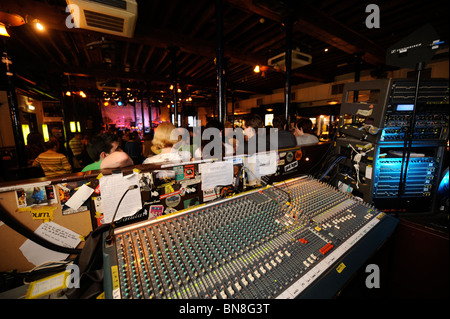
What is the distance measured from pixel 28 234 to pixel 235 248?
1146 millimetres

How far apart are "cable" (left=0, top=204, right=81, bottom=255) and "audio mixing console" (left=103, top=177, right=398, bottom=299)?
0.43m

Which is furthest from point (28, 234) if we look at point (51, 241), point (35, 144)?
point (35, 144)

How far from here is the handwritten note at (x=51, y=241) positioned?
1047 mm

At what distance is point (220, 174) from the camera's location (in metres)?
→ 1.51

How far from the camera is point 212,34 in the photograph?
498cm

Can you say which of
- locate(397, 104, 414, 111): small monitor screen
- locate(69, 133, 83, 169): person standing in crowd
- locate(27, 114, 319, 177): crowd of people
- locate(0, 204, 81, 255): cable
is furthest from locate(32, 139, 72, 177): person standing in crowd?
locate(397, 104, 414, 111): small monitor screen

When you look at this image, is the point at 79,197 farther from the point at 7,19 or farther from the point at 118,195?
the point at 7,19

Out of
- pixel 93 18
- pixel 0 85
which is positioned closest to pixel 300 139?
pixel 93 18

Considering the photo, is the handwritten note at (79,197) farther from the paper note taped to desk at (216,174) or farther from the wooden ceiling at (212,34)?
the wooden ceiling at (212,34)

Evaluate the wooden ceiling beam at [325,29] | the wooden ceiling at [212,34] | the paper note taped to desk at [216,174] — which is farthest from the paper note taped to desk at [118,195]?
the wooden ceiling beam at [325,29]

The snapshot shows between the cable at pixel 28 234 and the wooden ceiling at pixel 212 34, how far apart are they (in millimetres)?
2887

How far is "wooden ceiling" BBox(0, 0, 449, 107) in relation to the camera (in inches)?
144

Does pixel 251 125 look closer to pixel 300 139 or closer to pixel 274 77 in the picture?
pixel 300 139

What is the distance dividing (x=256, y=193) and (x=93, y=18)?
126 inches
